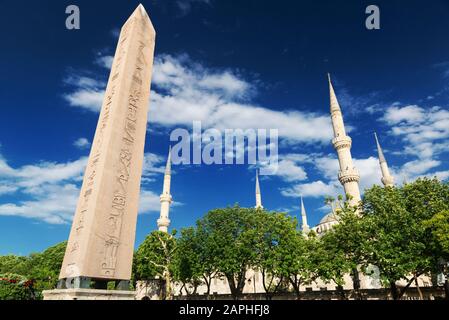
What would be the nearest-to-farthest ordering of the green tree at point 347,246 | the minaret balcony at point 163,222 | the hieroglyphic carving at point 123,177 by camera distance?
the hieroglyphic carving at point 123,177 < the green tree at point 347,246 < the minaret balcony at point 163,222

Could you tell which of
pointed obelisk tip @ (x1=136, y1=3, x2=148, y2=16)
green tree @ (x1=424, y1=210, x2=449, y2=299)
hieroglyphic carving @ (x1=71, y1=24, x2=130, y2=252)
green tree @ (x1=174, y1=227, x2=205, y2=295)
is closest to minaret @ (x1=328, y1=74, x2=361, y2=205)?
green tree @ (x1=424, y1=210, x2=449, y2=299)

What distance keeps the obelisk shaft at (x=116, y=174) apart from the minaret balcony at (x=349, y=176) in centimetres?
3704

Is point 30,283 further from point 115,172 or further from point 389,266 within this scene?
point 389,266

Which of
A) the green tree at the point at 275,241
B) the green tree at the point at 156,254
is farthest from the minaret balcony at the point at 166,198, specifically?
the green tree at the point at 275,241

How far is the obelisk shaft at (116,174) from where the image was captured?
8234 mm

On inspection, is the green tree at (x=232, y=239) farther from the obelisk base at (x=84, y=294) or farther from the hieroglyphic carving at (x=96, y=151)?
the hieroglyphic carving at (x=96, y=151)

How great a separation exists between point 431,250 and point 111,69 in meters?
26.5

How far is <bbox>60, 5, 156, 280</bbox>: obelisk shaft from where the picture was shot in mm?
8234

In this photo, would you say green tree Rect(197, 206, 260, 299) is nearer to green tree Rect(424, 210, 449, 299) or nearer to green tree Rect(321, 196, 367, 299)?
green tree Rect(321, 196, 367, 299)

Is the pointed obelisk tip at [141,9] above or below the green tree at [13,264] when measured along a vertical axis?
→ above

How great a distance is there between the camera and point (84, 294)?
7508mm

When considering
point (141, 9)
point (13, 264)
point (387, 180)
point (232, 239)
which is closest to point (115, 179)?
point (141, 9)
